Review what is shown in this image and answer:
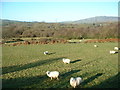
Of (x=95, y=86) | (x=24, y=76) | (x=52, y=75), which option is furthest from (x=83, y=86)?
(x=24, y=76)

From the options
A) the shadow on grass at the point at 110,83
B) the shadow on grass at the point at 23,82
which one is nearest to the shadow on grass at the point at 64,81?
the shadow on grass at the point at 23,82

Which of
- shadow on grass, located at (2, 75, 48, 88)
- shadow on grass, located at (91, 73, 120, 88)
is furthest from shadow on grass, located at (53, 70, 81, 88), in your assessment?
shadow on grass, located at (91, 73, 120, 88)

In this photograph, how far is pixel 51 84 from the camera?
8492mm

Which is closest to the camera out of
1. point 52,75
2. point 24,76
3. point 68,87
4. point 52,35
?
point 68,87

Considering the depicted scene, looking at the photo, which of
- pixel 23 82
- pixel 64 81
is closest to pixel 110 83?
pixel 64 81

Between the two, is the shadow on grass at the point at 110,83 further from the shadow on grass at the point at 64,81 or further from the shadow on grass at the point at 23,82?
the shadow on grass at the point at 23,82

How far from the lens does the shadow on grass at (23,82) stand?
8445 mm

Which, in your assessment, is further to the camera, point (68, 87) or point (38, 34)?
point (38, 34)

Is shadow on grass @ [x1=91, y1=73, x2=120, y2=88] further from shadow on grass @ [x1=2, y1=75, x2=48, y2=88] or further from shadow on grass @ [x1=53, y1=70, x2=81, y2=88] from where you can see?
shadow on grass @ [x1=2, y1=75, x2=48, y2=88]

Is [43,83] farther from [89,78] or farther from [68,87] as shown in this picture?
[89,78]

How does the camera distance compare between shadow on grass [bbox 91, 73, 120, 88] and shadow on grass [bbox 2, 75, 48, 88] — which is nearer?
shadow on grass [bbox 91, 73, 120, 88]

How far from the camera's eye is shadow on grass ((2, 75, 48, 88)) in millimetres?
8445

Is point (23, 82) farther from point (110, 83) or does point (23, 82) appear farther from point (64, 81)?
point (110, 83)

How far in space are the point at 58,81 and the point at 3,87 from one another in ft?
10.4
